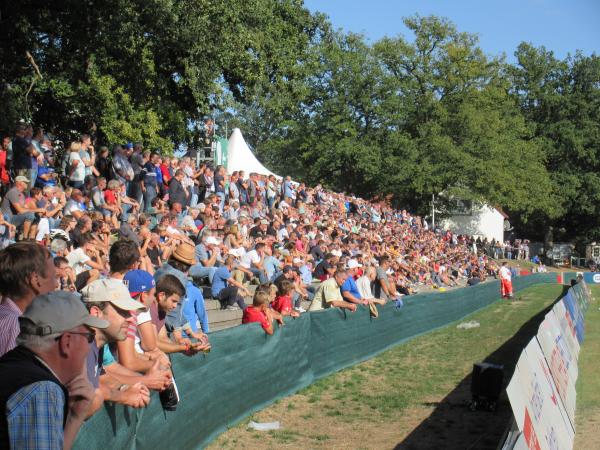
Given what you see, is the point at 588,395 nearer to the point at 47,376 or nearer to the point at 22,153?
the point at 22,153

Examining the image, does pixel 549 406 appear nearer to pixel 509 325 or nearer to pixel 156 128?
pixel 509 325

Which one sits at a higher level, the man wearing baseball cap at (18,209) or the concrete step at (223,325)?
the man wearing baseball cap at (18,209)

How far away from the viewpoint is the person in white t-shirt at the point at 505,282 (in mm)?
37156

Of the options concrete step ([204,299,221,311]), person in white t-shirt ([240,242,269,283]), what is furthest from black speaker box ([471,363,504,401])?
person in white t-shirt ([240,242,269,283])

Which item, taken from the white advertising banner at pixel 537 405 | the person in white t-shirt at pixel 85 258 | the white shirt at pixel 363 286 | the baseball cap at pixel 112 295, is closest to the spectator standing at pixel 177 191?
the white shirt at pixel 363 286

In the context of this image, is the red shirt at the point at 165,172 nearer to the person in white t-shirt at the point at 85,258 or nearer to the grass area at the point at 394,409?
the grass area at the point at 394,409

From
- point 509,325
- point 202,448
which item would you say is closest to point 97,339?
point 202,448

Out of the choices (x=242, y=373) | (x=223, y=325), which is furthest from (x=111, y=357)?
(x=223, y=325)

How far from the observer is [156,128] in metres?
28.3

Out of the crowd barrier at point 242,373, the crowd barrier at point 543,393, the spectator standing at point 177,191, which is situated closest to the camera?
the crowd barrier at point 543,393

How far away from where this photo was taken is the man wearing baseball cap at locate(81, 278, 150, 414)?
A: 504 centimetres

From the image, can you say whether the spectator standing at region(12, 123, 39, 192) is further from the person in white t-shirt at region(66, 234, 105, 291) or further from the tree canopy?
the tree canopy

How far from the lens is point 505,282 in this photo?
123 feet

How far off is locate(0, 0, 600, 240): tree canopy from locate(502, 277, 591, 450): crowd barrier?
1429 cm
